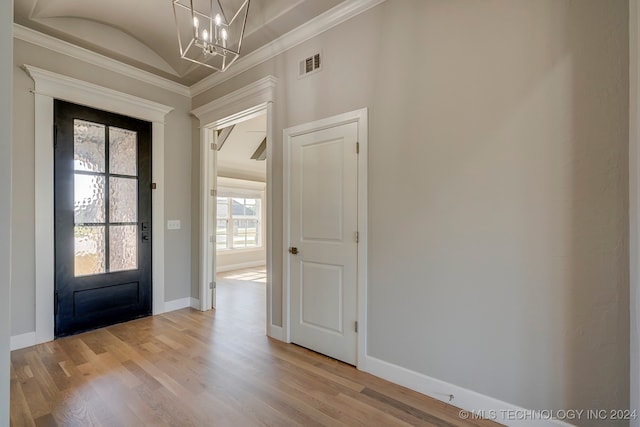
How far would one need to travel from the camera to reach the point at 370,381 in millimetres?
2197

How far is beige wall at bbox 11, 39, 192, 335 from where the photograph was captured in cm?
272

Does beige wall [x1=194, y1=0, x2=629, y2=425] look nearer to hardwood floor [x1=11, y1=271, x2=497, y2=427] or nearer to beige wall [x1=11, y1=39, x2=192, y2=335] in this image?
hardwood floor [x1=11, y1=271, x2=497, y2=427]

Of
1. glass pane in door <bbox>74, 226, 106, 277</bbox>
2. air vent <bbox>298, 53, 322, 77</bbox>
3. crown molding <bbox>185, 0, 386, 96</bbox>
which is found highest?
crown molding <bbox>185, 0, 386, 96</bbox>

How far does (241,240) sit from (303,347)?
4.87 m

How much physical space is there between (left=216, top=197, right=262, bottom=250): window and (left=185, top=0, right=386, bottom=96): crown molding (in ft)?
12.0

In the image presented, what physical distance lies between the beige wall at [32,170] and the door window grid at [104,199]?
0.36 metres

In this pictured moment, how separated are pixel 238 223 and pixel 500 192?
6250 millimetres

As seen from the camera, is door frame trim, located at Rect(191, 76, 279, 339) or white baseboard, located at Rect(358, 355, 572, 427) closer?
white baseboard, located at Rect(358, 355, 572, 427)

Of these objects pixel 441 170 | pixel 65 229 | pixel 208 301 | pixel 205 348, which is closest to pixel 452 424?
pixel 441 170

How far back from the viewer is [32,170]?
278cm

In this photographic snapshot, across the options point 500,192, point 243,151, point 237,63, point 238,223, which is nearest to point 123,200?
point 237,63

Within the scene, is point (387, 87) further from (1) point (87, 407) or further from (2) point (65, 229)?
(2) point (65, 229)

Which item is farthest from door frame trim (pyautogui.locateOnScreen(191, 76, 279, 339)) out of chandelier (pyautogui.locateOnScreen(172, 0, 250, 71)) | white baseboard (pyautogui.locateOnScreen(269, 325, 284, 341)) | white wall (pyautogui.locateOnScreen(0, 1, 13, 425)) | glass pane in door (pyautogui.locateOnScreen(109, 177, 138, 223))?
white wall (pyautogui.locateOnScreen(0, 1, 13, 425))

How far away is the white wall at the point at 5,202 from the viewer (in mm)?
860
